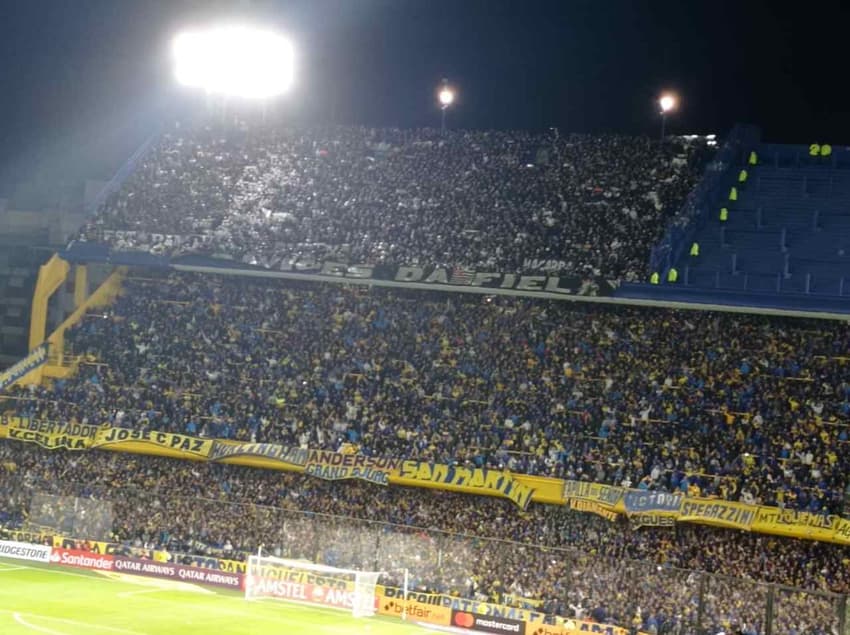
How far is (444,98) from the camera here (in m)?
51.8

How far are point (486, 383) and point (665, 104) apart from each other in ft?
50.8

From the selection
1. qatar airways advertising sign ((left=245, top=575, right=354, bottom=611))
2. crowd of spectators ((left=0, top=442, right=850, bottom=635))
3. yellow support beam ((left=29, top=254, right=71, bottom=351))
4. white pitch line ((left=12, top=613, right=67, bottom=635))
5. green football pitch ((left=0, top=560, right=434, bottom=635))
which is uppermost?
yellow support beam ((left=29, top=254, right=71, bottom=351))

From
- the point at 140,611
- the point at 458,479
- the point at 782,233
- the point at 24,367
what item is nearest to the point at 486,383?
the point at 458,479

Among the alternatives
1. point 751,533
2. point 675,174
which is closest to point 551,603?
point 751,533

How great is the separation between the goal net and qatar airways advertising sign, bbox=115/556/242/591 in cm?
299

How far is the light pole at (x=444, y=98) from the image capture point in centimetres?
5181

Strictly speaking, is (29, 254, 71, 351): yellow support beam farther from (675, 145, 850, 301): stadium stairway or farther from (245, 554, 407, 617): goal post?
(675, 145, 850, 301): stadium stairway

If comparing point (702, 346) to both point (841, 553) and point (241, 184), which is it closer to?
point (841, 553)

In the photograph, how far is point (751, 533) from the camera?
34094 millimetres

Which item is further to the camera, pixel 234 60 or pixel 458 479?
pixel 234 60

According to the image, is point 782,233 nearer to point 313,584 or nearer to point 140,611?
point 313,584

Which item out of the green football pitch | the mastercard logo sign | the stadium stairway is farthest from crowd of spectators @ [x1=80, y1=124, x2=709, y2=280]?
the green football pitch

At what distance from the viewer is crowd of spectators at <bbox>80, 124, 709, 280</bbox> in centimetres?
4378

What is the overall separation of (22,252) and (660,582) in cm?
3709
